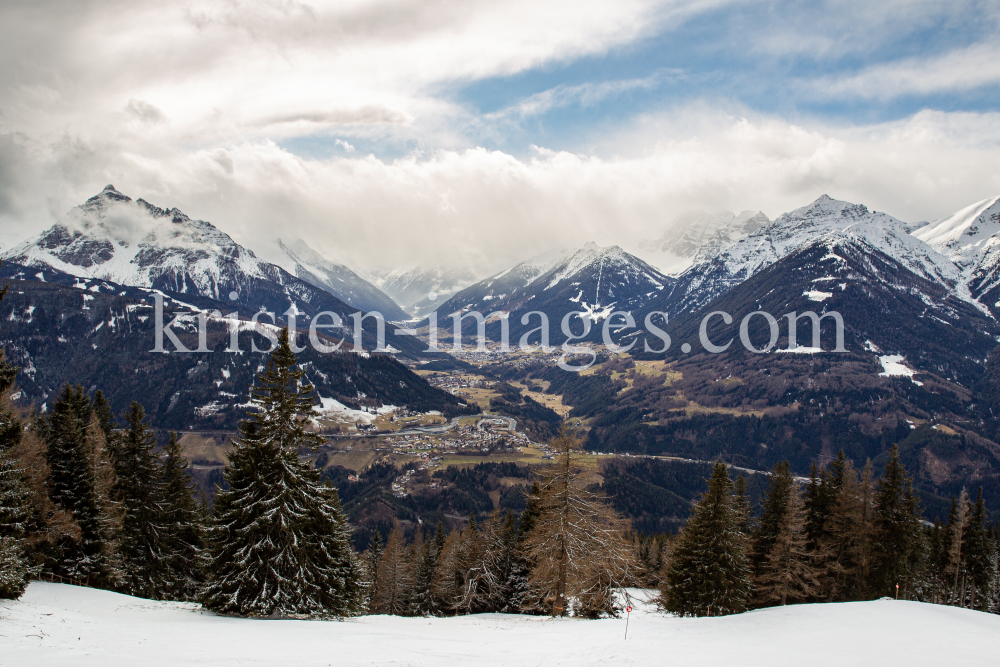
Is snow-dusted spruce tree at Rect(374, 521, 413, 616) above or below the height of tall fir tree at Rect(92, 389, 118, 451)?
below

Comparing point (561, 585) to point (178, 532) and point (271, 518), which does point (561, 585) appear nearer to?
point (271, 518)

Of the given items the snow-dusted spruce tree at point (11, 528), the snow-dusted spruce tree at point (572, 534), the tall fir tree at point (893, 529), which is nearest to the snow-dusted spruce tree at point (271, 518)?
the snow-dusted spruce tree at point (11, 528)

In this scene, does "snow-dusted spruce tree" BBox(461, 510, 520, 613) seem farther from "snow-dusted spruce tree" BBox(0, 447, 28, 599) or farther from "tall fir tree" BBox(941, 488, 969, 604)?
"tall fir tree" BBox(941, 488, 969, 604)

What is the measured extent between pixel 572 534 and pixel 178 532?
27678 millimetres

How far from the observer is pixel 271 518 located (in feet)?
76.4

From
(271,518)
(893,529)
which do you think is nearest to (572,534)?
(271,518)

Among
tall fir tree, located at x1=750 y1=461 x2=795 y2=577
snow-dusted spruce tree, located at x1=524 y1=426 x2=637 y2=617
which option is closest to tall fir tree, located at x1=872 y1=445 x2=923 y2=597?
tall fir tree, located at x1=750 y1=461 x2=795 y2=577

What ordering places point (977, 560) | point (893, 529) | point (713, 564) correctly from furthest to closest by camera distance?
point (977, 560), point (893, 529), point (713, 564)

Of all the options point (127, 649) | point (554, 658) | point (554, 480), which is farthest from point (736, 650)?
point (127, 649)

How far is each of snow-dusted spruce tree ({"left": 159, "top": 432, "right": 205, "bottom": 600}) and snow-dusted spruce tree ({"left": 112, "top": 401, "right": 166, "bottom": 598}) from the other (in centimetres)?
38

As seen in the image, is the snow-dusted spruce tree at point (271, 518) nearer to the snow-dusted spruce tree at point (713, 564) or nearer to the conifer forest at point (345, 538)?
the conifer forest at point (345, 538)

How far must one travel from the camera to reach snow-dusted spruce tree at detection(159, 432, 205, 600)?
3481cm

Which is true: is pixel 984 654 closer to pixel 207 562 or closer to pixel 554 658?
pixel 554 658

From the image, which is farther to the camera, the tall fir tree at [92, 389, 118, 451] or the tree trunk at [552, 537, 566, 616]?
the tall fir tree at [92, 389, 118, 451]
